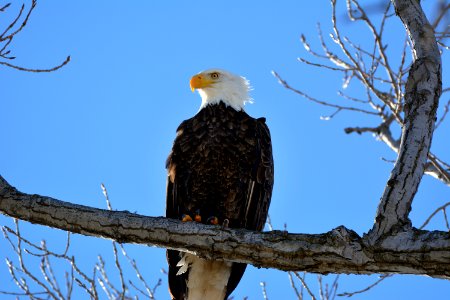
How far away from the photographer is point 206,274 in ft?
15.9

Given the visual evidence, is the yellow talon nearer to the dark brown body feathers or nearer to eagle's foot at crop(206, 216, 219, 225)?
eagle's foot at crop(206, 216, 219, 225)

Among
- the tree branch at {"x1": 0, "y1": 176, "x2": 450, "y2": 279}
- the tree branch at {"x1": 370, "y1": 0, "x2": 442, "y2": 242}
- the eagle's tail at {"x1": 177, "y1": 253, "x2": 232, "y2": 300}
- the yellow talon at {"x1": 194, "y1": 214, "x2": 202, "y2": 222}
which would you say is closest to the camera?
the tree branch at {"x1": 0, "y1": 176, "x2": 450, "y2": 279}

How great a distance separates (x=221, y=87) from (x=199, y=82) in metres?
0.23

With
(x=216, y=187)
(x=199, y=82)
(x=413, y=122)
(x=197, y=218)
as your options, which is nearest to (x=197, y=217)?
(x=197, y=218)

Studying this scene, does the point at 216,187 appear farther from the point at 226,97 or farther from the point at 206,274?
the point at 226,97

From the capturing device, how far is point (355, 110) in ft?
17.7

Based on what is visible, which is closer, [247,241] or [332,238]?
[332,238]

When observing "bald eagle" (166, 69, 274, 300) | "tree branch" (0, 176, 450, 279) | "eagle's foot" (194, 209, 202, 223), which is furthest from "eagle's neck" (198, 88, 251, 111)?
"tree branch" (0, 176, 450, 279)

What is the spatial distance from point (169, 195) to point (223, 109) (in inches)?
34.3

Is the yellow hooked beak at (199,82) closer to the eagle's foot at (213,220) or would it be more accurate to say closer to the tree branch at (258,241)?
the eagle's foot at (213,220)

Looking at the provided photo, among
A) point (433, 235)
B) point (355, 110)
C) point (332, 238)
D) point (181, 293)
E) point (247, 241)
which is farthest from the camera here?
point (355, 110)

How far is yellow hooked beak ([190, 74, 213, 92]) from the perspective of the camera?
19.5 feet

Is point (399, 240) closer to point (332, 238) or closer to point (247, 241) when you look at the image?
point (332, 238)

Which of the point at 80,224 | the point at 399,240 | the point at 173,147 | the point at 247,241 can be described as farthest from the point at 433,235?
the point at 173,147
